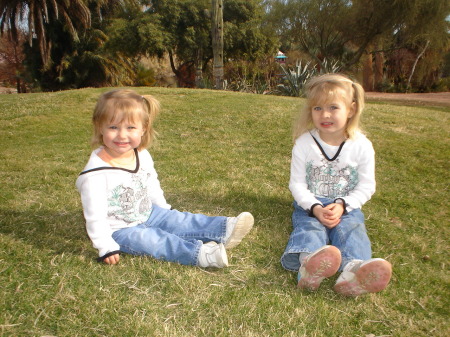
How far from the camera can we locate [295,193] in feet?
10.4

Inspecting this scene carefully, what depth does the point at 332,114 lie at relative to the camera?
9.97 ft

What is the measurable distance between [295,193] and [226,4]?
28.8 m

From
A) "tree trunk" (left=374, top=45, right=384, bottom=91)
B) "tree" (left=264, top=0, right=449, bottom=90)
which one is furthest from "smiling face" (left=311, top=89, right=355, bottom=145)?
"tree trunk" (left=374, top=45, right=384, bottom=91)

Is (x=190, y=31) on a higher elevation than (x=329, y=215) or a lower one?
higher

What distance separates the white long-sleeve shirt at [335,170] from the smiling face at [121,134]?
4.68 ft

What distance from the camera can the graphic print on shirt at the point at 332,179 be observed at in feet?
10.4

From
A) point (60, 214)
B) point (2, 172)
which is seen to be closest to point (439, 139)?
point (60, 214)

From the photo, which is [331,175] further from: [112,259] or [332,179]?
[112,259]

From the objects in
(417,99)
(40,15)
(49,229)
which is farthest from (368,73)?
(49,229)

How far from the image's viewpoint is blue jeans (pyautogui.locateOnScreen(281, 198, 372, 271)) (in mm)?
2605

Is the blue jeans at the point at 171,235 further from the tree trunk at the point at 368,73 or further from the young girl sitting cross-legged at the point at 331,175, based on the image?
the tree trunk at the point at 368,73

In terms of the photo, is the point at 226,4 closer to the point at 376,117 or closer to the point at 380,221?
the point at 376,117

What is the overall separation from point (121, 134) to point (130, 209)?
586 mm

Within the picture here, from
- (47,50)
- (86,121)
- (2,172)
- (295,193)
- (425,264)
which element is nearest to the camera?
(425,264)
